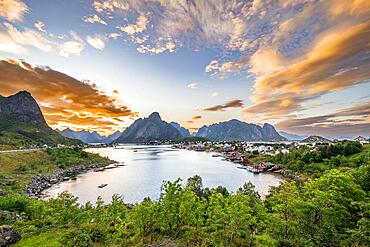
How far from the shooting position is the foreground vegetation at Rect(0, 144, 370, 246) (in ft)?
35.9

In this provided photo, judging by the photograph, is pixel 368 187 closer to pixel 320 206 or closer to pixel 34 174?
Result: pixel 320 206

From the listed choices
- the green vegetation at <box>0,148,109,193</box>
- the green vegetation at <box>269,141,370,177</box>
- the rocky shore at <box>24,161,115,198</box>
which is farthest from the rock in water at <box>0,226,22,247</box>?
the green vegetation at <box>269,141,370,177</box>

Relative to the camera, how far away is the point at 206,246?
12359mm

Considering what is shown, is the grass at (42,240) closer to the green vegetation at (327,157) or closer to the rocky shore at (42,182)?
the rocky shore at (42,182)

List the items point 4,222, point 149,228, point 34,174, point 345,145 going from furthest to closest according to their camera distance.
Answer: point 345,145 → point 34,174 → point 4,222 → point 149,228

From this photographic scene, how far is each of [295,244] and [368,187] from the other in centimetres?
620

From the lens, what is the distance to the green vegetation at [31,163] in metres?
45.6

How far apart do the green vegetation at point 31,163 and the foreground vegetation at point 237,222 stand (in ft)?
105

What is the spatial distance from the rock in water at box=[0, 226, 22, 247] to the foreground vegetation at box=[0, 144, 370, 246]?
560 mm

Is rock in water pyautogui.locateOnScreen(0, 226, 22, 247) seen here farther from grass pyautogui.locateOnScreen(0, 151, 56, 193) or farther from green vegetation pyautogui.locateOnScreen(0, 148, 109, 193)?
grass pyautogui.locateOnScreen(0, 151, 56, 193)

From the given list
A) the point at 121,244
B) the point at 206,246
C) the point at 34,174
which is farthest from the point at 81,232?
the point at 34,174

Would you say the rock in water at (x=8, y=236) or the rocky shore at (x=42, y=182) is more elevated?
the rock in water at (x=8, y=236)

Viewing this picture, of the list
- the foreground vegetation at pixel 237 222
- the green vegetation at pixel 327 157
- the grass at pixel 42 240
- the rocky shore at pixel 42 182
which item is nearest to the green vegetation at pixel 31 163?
the rocky shore at pixel 42 182

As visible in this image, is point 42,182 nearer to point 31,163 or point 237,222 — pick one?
point 31,163
